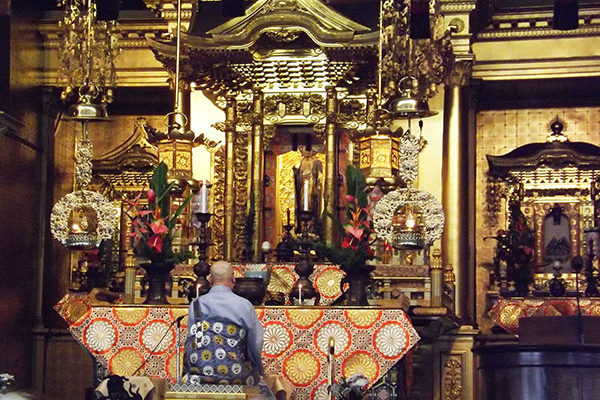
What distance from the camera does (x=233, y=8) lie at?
1023 cm

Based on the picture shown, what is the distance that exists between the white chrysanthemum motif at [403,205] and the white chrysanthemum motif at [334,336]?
3.60 ft

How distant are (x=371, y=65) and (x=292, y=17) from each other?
0.76 meters

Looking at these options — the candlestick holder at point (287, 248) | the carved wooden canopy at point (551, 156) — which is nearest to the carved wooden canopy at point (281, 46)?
the candlestick holder at point (287, 248)

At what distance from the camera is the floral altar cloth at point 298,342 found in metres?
7.86

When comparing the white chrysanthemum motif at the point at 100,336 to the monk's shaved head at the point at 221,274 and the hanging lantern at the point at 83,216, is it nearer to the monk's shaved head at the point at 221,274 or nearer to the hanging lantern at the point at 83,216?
the hanging lantern at the point at 83,216

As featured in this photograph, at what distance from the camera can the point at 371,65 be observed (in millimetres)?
9984

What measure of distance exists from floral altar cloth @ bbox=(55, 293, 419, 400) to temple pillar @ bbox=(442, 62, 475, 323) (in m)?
2.74

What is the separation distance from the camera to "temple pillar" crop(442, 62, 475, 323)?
1061 centimetres

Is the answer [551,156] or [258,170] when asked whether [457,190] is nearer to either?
[551,156]

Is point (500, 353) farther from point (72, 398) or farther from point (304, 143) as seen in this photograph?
point (72, 398)

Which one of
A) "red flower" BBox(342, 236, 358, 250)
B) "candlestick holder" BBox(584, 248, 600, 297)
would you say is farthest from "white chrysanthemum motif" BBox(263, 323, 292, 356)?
"candlestick holder" BBox(584, 248, 600, 297)

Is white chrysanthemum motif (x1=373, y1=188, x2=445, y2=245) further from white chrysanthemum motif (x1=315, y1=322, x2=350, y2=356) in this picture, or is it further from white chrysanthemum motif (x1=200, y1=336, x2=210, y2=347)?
white chrysanthemum motif (x1=200, y1=336, x2=210, y2=347)

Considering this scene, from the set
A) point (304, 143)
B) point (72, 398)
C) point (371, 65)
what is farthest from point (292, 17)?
point (72, 398)

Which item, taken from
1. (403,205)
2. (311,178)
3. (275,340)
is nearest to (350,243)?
(403,205)
